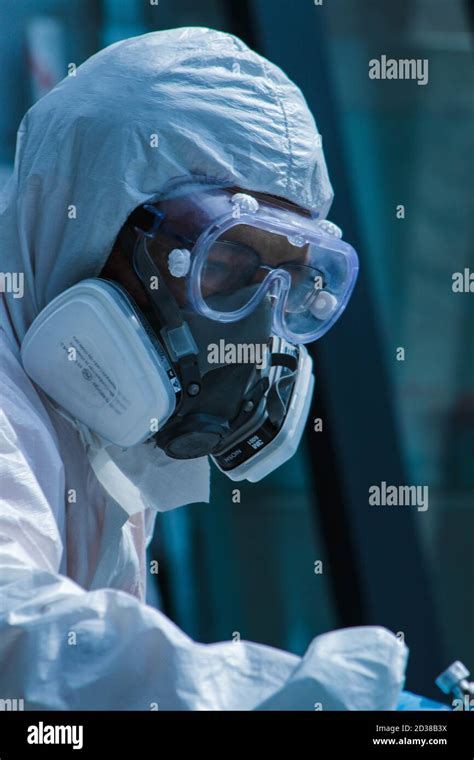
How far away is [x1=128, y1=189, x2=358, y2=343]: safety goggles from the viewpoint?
51.4 inches

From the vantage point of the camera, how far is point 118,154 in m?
1.28

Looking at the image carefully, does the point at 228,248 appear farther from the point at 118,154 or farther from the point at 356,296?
the point at 356,296

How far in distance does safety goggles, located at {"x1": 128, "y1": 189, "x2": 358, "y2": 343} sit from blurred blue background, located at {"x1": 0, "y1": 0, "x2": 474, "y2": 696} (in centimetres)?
67

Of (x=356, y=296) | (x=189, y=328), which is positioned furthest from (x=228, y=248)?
(x=356, y=296)

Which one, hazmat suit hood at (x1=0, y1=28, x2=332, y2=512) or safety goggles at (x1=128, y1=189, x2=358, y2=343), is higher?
hazmat suit hood at (x1=0, y1=28, x2=332, y2=512)

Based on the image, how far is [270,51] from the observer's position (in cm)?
216

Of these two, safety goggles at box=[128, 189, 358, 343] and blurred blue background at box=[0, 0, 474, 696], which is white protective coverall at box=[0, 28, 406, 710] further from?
blurred blue background at box=[0, 0, 474, 696]

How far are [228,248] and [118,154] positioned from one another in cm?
19

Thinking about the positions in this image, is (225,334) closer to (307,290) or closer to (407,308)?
(307,290)

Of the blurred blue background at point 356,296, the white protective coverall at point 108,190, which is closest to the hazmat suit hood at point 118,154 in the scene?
the white protective coverall at point 108,190

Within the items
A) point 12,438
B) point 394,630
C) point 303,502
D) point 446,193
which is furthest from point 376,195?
point 12,438

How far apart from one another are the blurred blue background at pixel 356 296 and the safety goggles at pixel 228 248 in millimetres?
675

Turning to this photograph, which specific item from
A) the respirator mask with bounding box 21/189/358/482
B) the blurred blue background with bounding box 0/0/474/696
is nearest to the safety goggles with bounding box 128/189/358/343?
the respirator mask with bounding box 21/189/358/482

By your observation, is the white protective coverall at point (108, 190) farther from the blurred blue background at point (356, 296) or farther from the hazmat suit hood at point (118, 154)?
the blurred blue background at point (356, 296)
